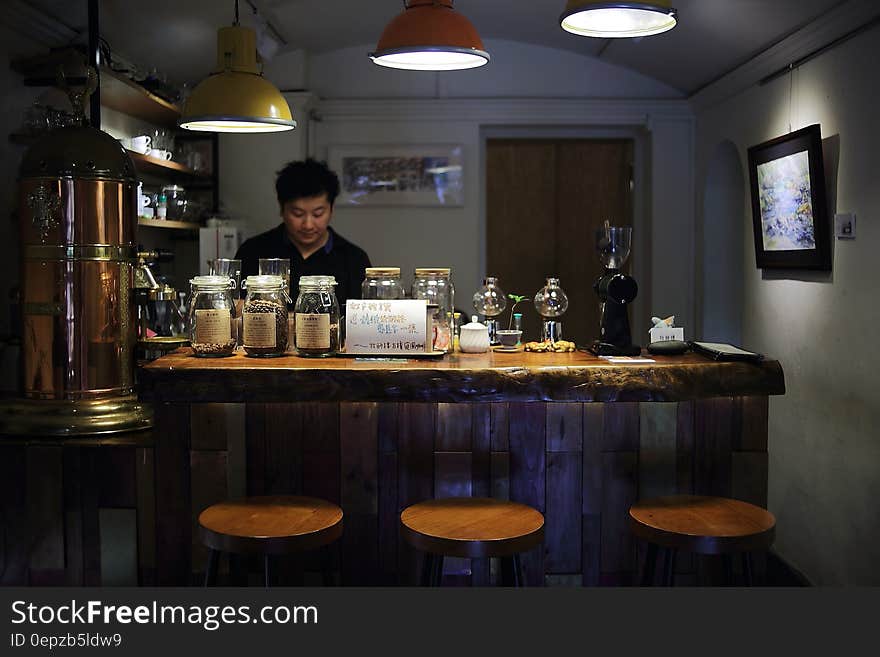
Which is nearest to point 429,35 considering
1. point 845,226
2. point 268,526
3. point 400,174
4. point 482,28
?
point 268,526

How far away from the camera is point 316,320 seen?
2670 millimetres

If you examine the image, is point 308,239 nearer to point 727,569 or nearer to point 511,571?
point 511,571

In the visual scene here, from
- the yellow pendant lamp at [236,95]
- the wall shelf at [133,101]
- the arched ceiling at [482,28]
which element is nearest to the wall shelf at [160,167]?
the wall shelf at [133,101]

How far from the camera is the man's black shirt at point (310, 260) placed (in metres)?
4.08

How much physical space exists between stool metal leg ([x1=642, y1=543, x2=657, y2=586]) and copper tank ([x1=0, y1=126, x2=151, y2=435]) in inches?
61.8

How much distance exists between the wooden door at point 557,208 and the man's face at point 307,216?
111 inches

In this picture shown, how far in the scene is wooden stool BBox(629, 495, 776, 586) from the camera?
221 centimetres

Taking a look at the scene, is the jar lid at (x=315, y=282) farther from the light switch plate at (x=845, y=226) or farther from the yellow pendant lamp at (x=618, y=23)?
the light switch plate at (x=845, y=226)

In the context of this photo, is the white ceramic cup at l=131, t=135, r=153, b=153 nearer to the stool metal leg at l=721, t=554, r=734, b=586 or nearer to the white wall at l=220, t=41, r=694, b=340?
the white wall at l=220, t=41, r=694, b=340

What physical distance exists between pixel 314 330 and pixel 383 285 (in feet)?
0.86

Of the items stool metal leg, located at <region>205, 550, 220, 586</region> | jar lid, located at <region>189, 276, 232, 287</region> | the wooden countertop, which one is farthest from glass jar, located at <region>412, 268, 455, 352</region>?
stool metal leg, located at <region>205, 550, 220, 586</region>

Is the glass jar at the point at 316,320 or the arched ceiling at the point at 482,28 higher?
the arched ceiling at the point at 482,28

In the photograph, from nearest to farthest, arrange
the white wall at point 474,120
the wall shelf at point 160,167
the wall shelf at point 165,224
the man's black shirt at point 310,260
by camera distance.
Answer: the man's black shirt at point 310,260 < the wall shelf at point 160,167 < the wall shelf at point 165,224 < the white wall at point 474,120

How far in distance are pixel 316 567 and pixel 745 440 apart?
1.29 meters
